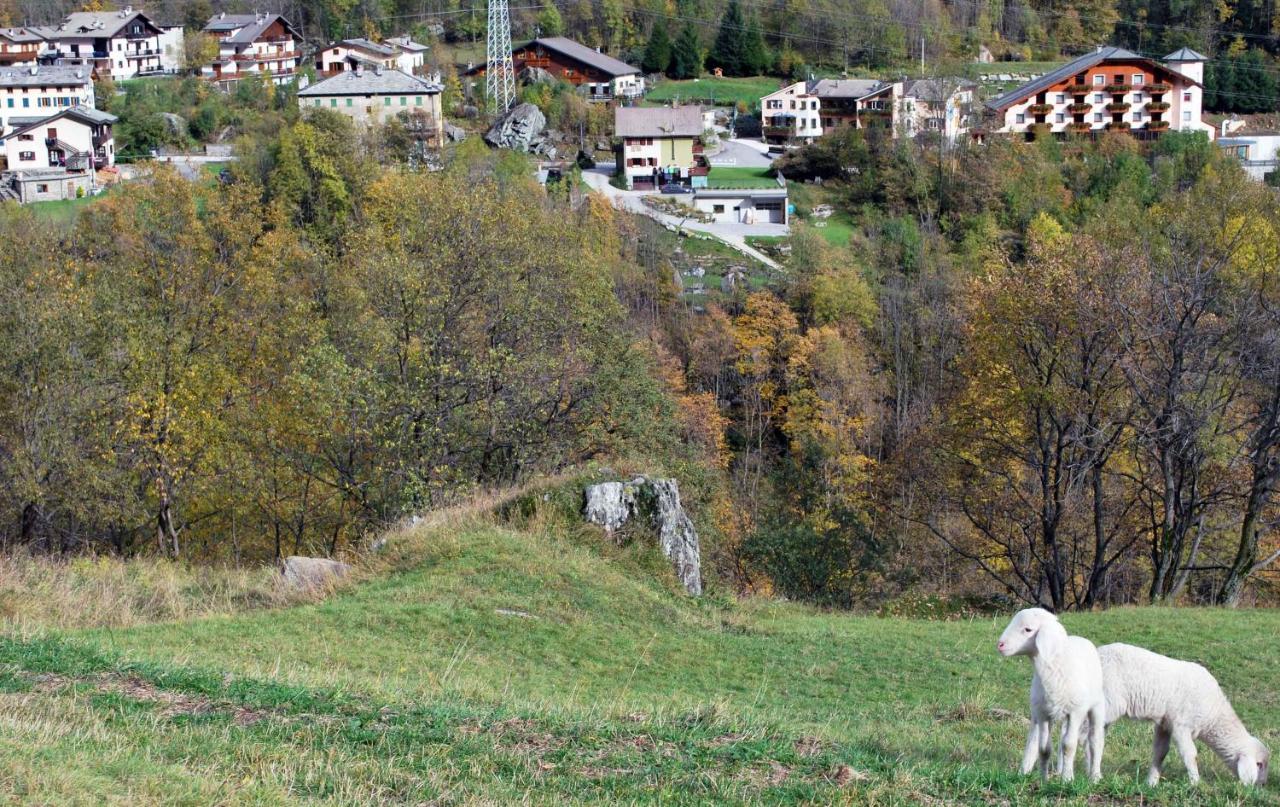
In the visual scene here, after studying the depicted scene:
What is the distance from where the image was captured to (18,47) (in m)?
91.6

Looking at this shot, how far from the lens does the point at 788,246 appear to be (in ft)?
203

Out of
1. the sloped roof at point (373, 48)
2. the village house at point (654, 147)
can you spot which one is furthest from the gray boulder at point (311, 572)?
the sloped roof at point (373, 48)

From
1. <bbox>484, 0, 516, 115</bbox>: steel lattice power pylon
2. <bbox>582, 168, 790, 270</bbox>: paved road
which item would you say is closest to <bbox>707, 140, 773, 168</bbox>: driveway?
<bbox>582, 168, 790, 270</bbox>: paved road

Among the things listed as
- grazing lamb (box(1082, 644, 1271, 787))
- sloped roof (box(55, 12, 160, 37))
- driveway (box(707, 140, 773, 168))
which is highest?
sloped roof (box(55, 12, 160, 37))

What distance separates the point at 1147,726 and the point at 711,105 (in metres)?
81.8

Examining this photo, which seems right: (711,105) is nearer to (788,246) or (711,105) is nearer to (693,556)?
(788,246)

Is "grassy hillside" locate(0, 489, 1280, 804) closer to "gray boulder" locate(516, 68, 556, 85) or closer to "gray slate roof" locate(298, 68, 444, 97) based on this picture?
"gray slate roof" locate(298, 68, 444, 97)

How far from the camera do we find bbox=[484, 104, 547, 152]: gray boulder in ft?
245

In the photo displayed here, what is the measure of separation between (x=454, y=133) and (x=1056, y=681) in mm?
70514

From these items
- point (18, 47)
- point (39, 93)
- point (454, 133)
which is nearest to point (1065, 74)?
point (454, 133)

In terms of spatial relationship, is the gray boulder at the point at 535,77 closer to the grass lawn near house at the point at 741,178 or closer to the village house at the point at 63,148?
the grass lawn near house at the point at 741,178

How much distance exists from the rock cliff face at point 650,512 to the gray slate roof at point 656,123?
5616cm

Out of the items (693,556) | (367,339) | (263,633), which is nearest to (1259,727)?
(693,556)

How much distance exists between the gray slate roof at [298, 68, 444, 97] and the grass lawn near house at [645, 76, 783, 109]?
19.7 metres
